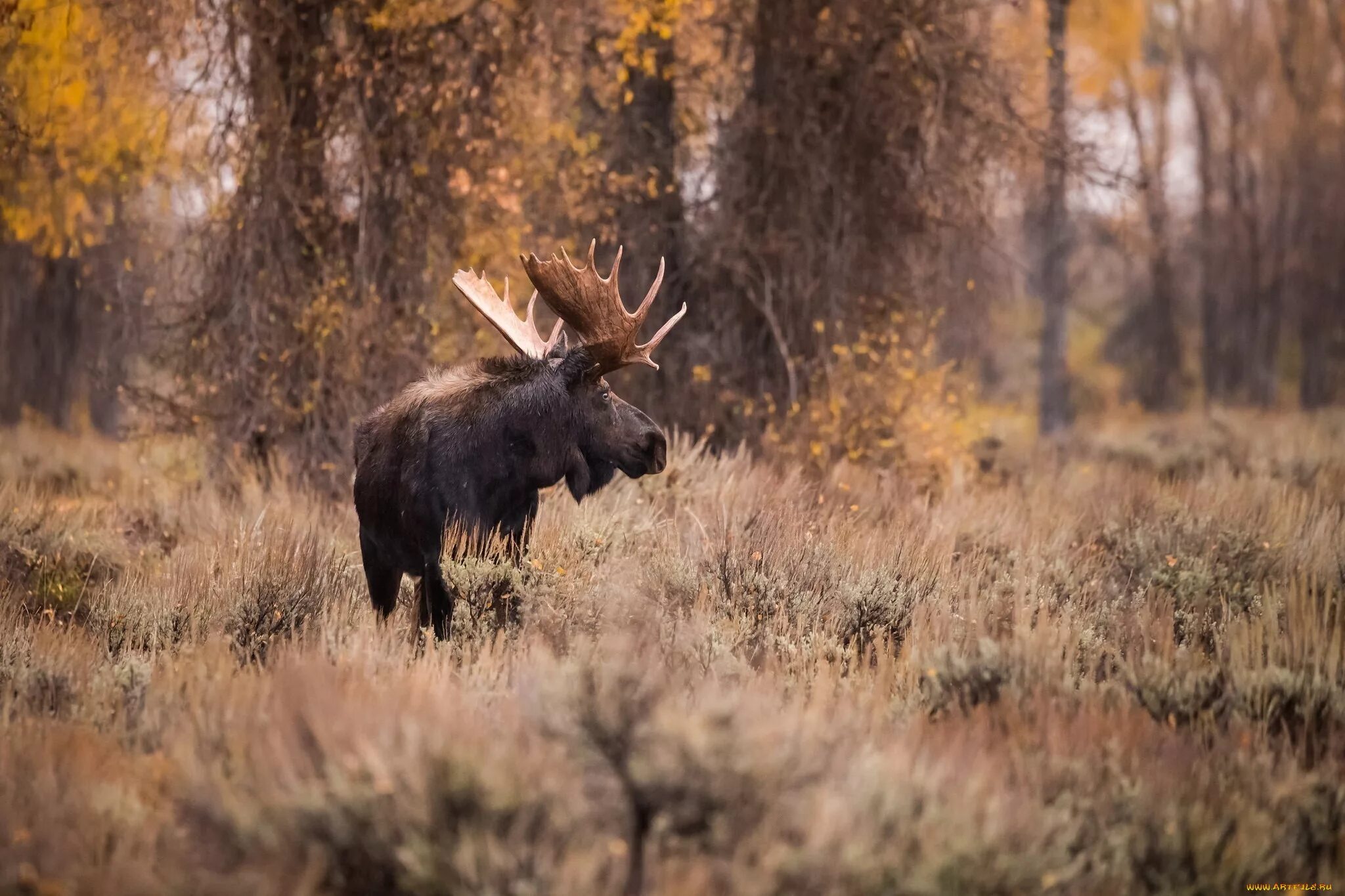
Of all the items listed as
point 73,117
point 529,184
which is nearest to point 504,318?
point 529,184

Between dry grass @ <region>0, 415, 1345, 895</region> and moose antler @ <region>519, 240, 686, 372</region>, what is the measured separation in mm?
1012

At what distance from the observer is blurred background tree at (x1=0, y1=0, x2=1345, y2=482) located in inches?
379

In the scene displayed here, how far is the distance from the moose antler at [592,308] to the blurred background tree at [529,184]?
3860mm

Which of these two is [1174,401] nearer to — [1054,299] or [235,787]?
[1054,299]

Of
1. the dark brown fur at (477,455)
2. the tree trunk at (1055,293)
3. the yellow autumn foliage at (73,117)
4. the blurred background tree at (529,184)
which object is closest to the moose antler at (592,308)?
the dark brown fur at (477,455)

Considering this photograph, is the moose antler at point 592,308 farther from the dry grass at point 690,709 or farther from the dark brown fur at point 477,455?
the dry grass at point 690,709

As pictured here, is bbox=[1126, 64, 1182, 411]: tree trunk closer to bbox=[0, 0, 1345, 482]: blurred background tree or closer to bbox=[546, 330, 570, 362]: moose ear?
bbox=[0, 0, 1345, 482]: blurred background tree

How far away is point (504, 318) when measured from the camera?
636cm

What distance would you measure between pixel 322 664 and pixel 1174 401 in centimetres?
2798

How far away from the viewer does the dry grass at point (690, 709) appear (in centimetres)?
311

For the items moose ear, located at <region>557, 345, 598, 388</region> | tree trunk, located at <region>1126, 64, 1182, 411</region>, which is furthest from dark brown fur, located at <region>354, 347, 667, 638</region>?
tree trunk, located at <region>1126, 64, 1182, 411</region>

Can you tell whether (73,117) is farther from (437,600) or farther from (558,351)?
(437,600)

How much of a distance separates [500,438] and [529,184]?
5122 mm

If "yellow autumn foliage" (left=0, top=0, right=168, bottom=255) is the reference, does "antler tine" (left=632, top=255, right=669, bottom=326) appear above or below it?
below
